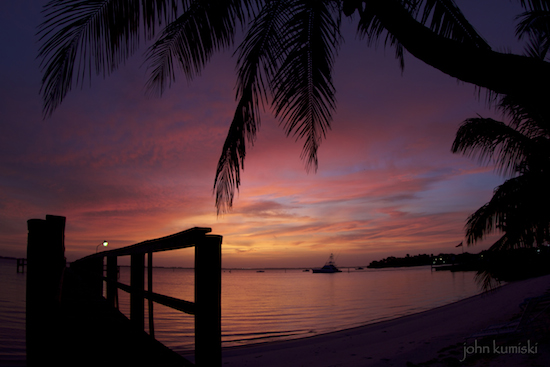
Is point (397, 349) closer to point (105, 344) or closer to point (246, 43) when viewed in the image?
point (105, 344)

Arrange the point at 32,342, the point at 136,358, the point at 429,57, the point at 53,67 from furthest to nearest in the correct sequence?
1. the point at 136,358
2. the point at 53,67
3. the point at 429,57
4. the point at 32,342

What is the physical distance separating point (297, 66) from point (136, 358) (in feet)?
10.3

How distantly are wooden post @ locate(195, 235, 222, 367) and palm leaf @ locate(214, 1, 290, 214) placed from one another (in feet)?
4.49

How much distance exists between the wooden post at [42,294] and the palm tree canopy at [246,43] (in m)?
0.96

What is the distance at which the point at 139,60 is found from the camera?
3719mm

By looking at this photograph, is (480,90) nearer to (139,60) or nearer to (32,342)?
(139,60)

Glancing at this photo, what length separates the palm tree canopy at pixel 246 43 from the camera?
2.71 metres

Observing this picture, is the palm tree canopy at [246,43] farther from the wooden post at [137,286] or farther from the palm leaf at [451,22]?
the wooden post at [137,286]

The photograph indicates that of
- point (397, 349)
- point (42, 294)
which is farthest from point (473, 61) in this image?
point (397, 349)

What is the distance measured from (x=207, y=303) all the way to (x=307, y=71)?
8.09ft

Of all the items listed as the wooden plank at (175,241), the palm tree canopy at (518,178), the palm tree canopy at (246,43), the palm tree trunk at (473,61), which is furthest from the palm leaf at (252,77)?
the palm tree canopy at (518,178)

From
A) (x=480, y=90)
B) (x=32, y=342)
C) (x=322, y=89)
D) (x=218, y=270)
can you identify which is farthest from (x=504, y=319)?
(x=32, y=342)

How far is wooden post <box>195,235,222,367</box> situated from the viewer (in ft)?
7.61

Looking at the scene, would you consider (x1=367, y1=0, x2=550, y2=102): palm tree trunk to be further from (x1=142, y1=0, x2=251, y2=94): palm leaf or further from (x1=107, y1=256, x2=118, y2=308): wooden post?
(x1=107, y1=256, x2=118, y2=308): wooden post
